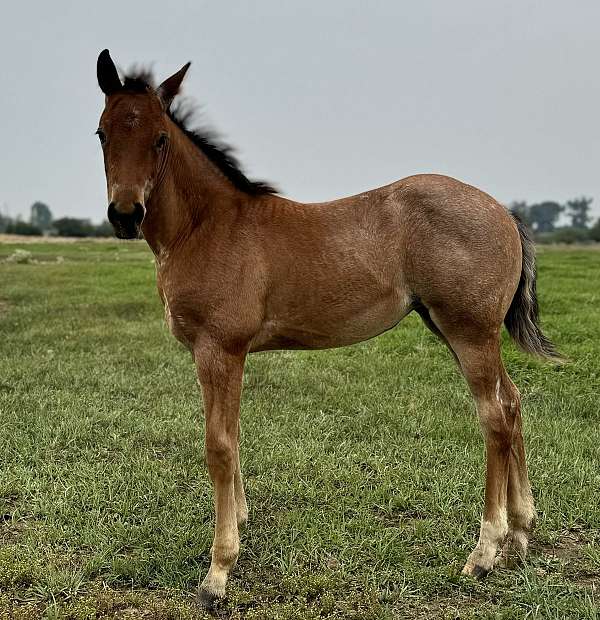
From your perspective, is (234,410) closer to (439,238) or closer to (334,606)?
(334,606)

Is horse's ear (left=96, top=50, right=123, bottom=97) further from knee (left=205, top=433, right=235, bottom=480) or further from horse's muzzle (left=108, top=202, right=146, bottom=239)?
knee (left=205, top=433, right=235, bottom=480)

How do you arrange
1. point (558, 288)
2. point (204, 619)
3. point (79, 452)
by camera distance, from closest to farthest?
point (204, 619) → point (79, 452) → point (558, 288)

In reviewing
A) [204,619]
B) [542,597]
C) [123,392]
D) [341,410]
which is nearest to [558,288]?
[341,410]

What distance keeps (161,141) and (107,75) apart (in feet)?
1.38

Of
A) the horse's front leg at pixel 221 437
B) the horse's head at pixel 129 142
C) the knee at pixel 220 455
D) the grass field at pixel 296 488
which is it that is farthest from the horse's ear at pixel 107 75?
the grass field at pixel 296 488

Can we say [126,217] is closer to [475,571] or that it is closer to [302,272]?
[302,272]

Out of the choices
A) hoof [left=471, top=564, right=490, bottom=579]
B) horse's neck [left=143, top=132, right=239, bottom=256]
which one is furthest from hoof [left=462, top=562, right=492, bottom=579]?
horse's neck [left=143, top=132, right=239, bottom=256]

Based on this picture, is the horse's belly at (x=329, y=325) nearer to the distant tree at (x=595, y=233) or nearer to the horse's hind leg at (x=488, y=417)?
the horse's hind leg at (x=488, y=417)

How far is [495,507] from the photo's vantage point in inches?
128

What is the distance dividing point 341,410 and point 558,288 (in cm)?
932

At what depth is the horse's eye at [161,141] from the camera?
9.85 ft

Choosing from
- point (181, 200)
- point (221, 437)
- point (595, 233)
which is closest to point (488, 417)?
point (221, 437)

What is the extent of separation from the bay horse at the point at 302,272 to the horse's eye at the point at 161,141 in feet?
0.11

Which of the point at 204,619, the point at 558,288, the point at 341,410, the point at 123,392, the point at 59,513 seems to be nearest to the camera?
the point at 204,619
